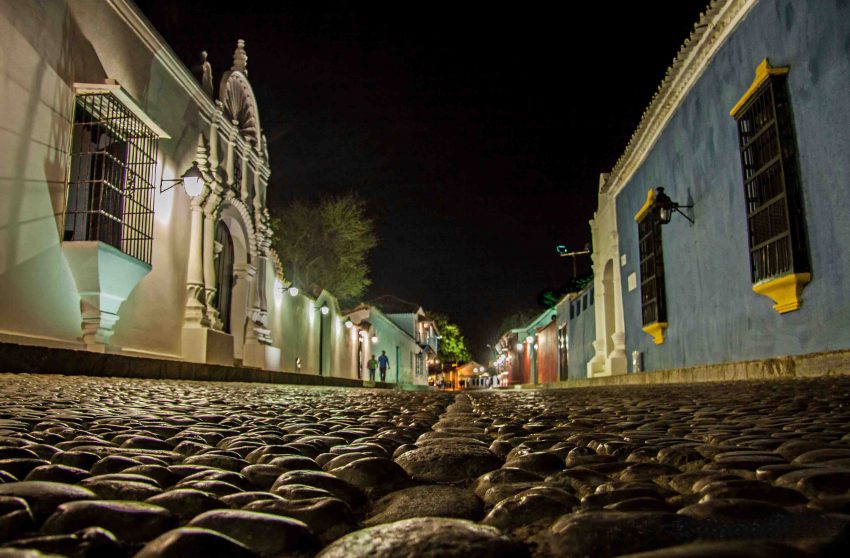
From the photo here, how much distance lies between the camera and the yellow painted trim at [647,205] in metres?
12.0

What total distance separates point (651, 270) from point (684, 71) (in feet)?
13.2

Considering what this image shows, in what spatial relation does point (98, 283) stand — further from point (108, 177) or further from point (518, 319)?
point (518, 319)

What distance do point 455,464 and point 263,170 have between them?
17.6 metres

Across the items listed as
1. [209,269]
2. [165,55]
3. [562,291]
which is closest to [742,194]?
[165,55]

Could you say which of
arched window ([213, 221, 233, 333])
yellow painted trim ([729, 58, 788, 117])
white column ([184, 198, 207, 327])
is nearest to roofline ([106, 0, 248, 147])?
white column ([184, 198, 207, 327])

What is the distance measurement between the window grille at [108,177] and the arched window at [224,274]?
16.1 ft

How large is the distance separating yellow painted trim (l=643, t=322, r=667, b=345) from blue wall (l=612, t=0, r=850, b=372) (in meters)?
0.20

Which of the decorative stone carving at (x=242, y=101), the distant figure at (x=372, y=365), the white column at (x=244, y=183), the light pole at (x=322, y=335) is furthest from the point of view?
the distant figure at (x=372, y=365)

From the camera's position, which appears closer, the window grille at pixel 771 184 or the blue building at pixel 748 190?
the blue building at pixel 748 190

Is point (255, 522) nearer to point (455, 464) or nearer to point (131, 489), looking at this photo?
point (131, 489)

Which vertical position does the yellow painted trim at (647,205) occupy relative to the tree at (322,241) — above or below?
below

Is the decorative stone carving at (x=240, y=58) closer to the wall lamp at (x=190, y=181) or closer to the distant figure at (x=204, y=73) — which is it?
the distant figure at (x=204, y=73)

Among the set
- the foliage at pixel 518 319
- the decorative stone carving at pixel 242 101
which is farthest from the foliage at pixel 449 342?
the decorative stone carving at pixel 242 101

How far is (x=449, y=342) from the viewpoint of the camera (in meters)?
83.9
